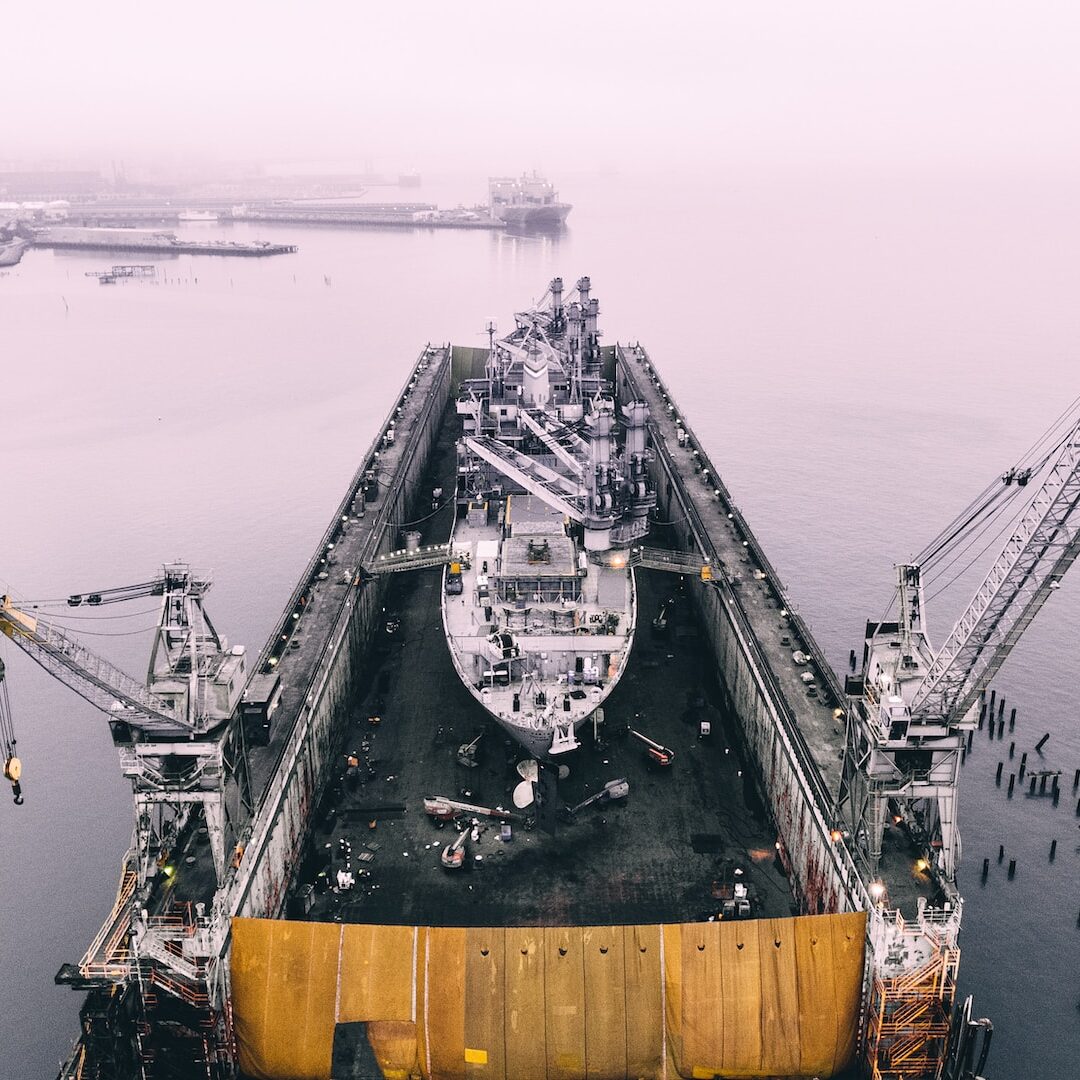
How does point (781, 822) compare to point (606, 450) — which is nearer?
point (781, 822)

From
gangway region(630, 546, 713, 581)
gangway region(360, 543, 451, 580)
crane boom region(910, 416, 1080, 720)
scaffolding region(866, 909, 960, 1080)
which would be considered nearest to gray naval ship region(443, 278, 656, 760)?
gangway region(360, 543, 451, 580)

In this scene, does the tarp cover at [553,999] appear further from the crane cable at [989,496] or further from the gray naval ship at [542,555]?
the crane cable at [989,496]

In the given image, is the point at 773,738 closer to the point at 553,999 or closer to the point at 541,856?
the point at 541,856

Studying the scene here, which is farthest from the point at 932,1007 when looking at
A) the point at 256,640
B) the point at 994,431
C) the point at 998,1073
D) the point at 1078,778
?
the point at 994,431

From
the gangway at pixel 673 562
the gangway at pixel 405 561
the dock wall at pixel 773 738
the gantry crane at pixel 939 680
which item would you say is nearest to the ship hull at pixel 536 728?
the dock wall at pixel 773 738

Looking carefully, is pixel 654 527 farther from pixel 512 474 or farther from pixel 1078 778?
pixel 1078 778

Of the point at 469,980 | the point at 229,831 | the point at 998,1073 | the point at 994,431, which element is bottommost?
the point at 998,1073

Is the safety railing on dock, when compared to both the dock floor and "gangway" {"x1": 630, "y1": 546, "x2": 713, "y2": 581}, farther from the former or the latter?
"gangway" {"x1": 630, "y1": 546, "x2": 713, "y2": 581}
